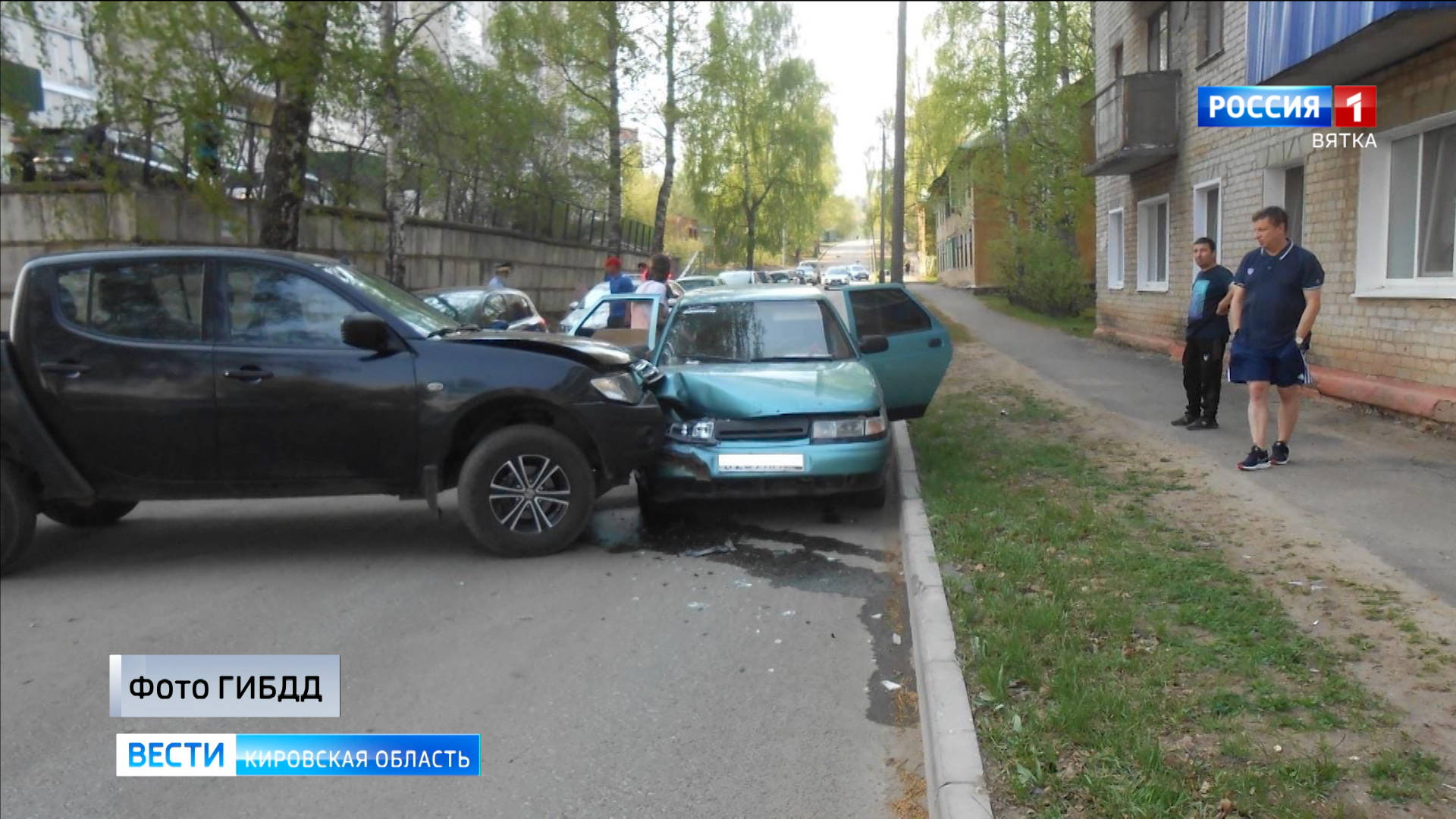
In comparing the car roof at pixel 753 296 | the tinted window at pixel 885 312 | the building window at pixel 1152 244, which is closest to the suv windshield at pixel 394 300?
the car roof at pixel 753 296

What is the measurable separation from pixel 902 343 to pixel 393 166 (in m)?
11.2

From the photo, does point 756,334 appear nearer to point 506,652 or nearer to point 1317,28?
point 506,652

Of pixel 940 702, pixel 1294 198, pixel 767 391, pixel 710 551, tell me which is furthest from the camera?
pixel 1294 198

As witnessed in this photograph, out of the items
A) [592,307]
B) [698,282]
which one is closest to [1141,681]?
→ [592,307]

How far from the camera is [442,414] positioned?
21.1 feet

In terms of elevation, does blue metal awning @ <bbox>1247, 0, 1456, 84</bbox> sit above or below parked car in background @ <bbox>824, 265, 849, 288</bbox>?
above

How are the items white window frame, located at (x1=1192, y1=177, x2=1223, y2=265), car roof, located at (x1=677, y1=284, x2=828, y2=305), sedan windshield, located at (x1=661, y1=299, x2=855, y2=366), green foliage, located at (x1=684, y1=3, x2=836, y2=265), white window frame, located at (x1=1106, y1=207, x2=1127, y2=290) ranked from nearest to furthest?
sedan windshield, located at (x1=661, y1=299, x2=855, y2=366) → car roof, located at (x1=677, y1=284, x2=828, y2=305) → white window frame, located at (x1=1192, y1=177, x2=1223, y2=265) → white window frame, located at (x1=1106, y1=207, x2=1127, y2=290) → green foliage, located at (x1=684, y1=3, x2=836, y2=265)

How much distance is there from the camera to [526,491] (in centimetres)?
656

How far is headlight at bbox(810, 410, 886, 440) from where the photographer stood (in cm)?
709

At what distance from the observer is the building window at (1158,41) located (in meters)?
17.9

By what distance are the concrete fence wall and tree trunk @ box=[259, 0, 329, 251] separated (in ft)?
2.22

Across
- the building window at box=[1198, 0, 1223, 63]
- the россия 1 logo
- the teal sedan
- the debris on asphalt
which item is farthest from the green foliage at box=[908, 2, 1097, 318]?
the debris on asphalt

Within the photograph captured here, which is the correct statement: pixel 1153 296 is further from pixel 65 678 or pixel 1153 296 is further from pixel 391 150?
pixel 65 678

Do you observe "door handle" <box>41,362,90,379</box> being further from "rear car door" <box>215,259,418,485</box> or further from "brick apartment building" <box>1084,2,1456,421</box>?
"brick apartment building" <box>1084,2,1456,421</box>
